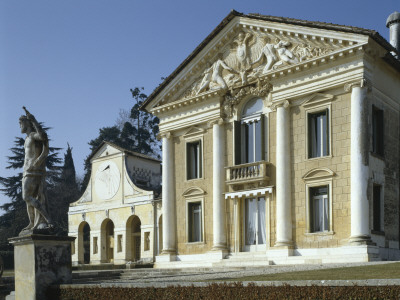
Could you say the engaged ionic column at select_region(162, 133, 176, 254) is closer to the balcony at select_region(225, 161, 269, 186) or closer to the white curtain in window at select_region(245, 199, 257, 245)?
the balcony at select_region(225, 161, 269, 186)

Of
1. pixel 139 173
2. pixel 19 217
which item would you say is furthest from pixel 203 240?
pixel 19 217

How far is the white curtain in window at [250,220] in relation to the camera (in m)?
30.2

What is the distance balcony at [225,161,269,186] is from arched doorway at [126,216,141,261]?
49.9 ft

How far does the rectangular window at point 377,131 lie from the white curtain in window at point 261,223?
641 centimetres

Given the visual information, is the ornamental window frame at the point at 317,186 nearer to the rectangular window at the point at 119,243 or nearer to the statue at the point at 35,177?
the statue at the point at 35,177

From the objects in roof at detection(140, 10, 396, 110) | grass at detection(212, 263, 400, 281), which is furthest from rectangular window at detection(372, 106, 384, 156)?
grass at detection(212, 263, 400, 281)

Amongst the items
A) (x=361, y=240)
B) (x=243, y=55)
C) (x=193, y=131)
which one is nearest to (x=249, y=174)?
(x=193, y=131)

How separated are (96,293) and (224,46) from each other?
20282 mm

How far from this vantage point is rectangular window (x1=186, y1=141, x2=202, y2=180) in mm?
33469

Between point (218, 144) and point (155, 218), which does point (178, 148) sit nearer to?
point (218, 144)

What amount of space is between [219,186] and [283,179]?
440cm

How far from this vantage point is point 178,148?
113ft

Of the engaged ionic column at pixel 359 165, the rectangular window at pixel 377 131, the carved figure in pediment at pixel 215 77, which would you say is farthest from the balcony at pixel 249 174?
the rectangular window at pixel 377 131

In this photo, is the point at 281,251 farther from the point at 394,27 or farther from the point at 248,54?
the point at 394,27
